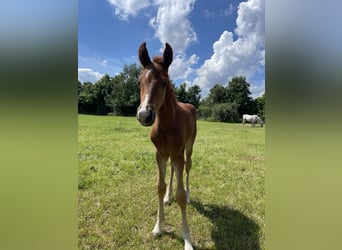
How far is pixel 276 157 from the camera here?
2.70 ft

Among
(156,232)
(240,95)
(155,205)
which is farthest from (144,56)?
(240,95)

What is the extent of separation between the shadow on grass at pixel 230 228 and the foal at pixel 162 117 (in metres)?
0.37

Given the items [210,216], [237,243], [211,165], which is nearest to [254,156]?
[211,165]

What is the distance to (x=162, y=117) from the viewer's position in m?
1.88

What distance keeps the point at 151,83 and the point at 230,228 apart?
5.81 feet

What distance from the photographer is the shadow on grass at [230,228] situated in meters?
1.99

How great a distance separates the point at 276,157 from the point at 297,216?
9.0 inches

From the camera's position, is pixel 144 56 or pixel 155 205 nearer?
pixel 144 56

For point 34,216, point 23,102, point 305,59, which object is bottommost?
point 34,216

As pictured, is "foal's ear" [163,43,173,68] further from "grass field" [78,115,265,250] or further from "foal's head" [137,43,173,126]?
"grass field" [78,115,265,250]

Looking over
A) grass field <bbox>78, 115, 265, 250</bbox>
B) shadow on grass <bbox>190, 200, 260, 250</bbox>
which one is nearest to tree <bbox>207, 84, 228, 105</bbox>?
grass field <bbox>78, 115, 265, 250</bbox>

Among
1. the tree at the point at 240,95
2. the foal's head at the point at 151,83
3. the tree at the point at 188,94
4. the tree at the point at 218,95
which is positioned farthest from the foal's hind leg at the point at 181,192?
the tree at the point at 218,95

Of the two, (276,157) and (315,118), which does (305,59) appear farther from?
(276,157)

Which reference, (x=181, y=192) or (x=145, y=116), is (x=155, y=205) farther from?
(x=145, y=116)
